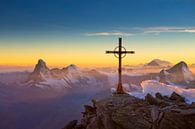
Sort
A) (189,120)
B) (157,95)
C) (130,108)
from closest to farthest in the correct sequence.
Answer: (189,120)
(130,108)
(157,95)

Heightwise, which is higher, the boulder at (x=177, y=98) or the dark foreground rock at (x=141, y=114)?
the boulder at (x=177, y=98)

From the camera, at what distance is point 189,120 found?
1437 inches

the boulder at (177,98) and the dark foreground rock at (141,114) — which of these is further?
the boulder at (177,98)

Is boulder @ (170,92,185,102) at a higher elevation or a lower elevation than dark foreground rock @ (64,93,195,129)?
higher

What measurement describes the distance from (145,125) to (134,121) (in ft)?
3.64

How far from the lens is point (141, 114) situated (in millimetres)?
38906

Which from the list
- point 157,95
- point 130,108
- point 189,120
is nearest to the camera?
point 189,120

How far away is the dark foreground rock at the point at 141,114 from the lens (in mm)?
36594

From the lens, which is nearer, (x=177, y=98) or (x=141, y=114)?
(x=141, y=114)

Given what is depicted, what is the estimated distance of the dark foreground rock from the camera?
3659 cm

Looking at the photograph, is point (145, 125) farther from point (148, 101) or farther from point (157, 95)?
point (157, 95)

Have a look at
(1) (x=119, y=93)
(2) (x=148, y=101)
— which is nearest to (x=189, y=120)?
(2) (x=148, y=101)

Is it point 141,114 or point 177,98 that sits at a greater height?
point 177,98

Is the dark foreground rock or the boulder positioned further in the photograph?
the boulder
